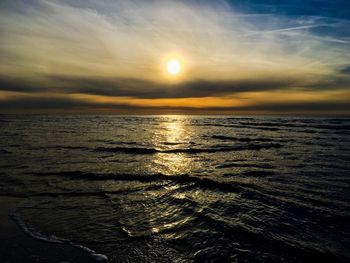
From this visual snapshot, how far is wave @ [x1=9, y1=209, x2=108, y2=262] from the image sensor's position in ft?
18.5

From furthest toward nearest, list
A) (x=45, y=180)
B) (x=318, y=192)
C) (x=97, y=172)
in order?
1. (x=97, y=172)
2. (x=45, y=180)
3. (x=318, y=192)

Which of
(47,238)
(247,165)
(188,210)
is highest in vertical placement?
(47,238)

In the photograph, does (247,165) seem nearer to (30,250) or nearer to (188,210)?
(188,210)

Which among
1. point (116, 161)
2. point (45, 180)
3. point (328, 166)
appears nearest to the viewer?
point (45, 180)

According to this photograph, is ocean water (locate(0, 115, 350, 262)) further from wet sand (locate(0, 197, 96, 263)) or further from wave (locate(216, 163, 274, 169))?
wave (locate(216, 163, 274, 169))

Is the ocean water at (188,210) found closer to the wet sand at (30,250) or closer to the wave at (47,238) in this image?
the wave at (47,238)

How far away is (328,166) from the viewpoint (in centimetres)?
1562

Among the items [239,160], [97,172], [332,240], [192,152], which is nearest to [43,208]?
[97,172]

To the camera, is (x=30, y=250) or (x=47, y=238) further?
(x=47, y=238)

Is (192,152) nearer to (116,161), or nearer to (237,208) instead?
(116,161)

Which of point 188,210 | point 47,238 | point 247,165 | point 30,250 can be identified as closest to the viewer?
point 30,250

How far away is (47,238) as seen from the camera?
6398 mm

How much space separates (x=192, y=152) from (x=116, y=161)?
768 cm

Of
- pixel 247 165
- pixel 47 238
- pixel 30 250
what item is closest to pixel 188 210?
pixel 47 238
